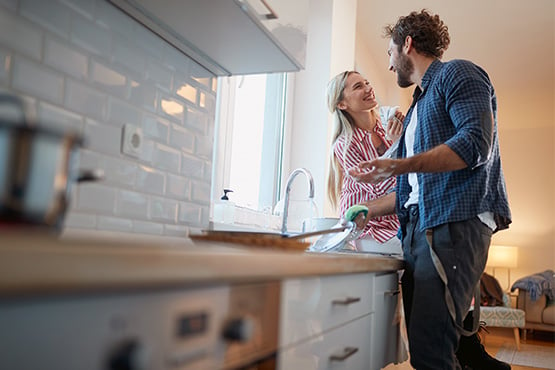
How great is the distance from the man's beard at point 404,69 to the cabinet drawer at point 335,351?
2.94ft

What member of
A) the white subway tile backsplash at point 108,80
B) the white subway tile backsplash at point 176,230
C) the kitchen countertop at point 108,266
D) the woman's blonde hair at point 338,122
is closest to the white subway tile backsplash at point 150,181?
the white subway tile backsplash at point 176,230

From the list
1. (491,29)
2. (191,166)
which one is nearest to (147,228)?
(191,166)

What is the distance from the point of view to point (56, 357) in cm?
53

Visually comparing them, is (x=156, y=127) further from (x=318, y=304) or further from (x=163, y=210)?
(x=318, y=304)

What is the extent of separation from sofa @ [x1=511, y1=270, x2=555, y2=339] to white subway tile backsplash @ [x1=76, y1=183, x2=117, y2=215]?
6151 mm

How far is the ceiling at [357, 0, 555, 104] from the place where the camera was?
5.27 metres

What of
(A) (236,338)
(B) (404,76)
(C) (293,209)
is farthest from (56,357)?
(C) (293,209)

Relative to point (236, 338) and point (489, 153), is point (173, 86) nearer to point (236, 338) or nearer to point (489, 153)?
point (489, 153)

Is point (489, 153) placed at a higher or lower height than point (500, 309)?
higher

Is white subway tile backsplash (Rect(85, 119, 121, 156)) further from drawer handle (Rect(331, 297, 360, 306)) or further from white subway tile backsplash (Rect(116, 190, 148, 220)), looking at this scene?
drawer handle (Rect(331, 297, 360, 306))

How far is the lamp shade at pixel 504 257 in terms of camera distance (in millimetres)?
7777

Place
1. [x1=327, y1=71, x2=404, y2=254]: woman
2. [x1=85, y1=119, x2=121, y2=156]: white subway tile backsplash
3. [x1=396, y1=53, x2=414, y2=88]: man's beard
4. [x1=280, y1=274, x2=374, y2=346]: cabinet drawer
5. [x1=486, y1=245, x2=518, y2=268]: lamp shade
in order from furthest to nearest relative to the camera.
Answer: [x1=486, y1=245, x2=518, y2=268]: lamp shade < [x1=327, y1=71, x2=404, y2=254]: woman < [x1=396, y1=53, x2=414, y2=88]: man's beard < [x1=85, y1=119, x2=121, y2=156]: white subway tile backsplash < [x1=280, y1=274, x2=374, y2=346]: cabinet drawer

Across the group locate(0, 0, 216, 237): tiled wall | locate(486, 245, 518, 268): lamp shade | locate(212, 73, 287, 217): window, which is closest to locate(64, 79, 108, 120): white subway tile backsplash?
locate(0, 0, 216, 237): tiled wall

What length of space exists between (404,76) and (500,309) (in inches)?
188
